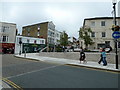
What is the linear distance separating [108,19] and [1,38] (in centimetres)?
3517

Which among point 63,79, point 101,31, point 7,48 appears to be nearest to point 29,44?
point 7,48

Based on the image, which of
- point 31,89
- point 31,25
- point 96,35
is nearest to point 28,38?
point 31,25

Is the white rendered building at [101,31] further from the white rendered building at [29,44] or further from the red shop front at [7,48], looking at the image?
the red shop front at [7,48]

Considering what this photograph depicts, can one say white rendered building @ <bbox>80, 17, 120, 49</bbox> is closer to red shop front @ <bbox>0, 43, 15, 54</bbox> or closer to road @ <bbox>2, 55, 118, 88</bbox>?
road @ <bbox>2, 55, 118, 88</bbox>

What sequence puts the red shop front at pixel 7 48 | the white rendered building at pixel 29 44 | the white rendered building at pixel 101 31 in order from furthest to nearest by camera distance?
the white rendered building at pixel 29 44
the red shop front at pixel 7 48
the white rendered building at pixel 101 31

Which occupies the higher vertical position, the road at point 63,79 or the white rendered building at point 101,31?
the white rendered building at point 101,31

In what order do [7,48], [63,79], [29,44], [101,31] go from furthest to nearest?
[29,44] → [7,48] → [101,31] → [63,79]

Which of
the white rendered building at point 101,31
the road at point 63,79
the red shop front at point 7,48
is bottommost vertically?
the road at point 63,79

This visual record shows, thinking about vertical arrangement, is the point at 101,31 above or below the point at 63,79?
above

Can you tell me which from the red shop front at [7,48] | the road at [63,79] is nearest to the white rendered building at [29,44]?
the red shop front at [7,48]

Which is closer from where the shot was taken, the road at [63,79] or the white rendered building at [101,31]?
the road at [63,79]

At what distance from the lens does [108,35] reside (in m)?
31.4

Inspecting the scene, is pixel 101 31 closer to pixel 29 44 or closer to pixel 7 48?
pixel 29 44

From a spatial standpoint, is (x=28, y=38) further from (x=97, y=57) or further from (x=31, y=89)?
(x=31, y=89)
